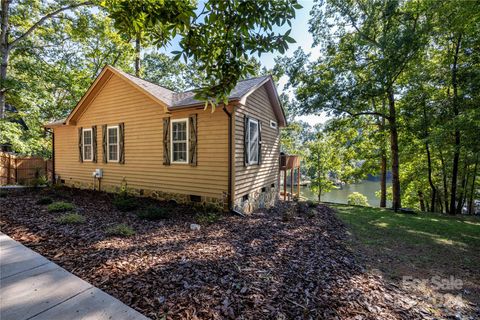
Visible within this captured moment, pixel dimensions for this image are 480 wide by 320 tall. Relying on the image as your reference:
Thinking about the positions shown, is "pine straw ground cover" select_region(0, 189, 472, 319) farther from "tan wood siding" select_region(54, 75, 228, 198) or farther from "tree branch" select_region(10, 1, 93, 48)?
"tree branch" select_region(10, 1, 93, 48)

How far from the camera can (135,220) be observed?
17.5ft

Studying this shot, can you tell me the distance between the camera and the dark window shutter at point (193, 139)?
6691 mm

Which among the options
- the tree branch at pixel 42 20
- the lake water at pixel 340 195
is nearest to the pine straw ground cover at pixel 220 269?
the tree branch at pixel 42 20

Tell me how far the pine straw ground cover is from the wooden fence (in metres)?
9.51

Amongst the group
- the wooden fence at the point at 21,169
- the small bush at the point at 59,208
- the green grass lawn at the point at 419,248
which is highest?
the wooden fence at the point at 21,169

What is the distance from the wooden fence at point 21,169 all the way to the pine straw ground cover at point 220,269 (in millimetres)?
9512

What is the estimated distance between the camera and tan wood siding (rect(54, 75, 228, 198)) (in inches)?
254

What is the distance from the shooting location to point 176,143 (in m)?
7.14

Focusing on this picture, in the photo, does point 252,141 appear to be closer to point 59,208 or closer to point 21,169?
point 59,208

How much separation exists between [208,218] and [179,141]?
9.22 feet

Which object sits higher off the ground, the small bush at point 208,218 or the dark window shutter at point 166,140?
the dark window shutter at point 166,140

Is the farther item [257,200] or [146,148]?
[257,200]

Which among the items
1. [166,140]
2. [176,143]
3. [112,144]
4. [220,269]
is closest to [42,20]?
[112,144]

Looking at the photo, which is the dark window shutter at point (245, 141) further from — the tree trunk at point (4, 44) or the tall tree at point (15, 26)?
the tree trunk at point (4, 44)
